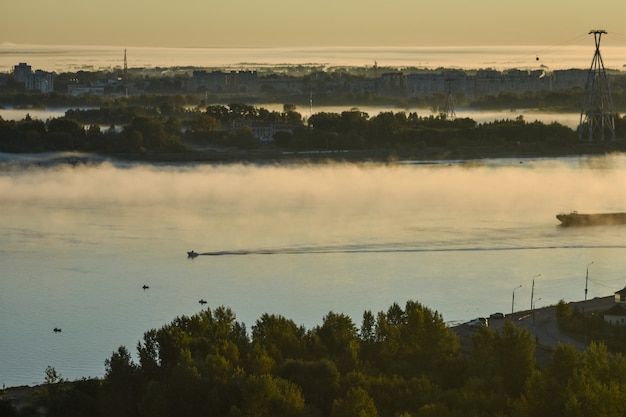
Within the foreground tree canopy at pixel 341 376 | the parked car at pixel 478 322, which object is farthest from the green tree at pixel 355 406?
the parked car at pixel 478 322

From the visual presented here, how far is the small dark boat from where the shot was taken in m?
11.1

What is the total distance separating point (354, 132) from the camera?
18.7 m

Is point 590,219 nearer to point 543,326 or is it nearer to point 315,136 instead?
point 543,326

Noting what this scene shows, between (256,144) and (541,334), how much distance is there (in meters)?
11.6

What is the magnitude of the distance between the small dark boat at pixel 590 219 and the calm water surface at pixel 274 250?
13 cm

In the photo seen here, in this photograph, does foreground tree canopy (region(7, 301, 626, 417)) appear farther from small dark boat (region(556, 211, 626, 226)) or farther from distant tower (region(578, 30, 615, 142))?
distant tower (region(578, 30, 615, 142))

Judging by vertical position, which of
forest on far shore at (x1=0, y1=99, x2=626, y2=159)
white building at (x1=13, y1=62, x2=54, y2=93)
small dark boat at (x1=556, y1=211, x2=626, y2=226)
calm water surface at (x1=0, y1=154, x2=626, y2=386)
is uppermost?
white building at (x1=13, y1=62, x2=54, y2=93)

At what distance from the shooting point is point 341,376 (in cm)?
576

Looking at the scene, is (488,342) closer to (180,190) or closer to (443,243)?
(443,243)

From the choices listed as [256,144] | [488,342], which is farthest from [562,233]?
[256,144]

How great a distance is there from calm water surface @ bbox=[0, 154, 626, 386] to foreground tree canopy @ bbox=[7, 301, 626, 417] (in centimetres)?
70

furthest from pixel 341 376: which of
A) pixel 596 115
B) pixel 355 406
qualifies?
pixel 596 115

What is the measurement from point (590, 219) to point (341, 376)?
6.00m

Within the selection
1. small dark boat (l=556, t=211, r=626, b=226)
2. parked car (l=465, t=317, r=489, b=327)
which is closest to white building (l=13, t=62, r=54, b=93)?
small dark boat (l=556, t=211, r=626, b=226)
